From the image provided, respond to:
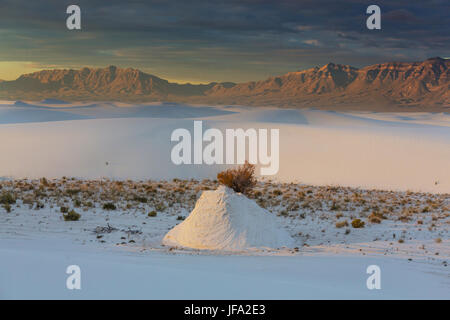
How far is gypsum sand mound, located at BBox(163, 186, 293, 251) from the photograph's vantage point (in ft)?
32.1

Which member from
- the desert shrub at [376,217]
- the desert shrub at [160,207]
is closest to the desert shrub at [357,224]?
the desert shrub at [376,217]

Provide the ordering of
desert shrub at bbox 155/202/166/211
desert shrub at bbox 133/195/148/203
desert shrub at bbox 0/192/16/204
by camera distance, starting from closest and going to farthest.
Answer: desert shrub at bbox 0/192/16/204, desert shrub at bbox 155/202/166/211, desert shrub at bbox 133/195/148/203

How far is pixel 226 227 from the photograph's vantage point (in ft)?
32.6

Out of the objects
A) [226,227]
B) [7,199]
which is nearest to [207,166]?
[7,199]

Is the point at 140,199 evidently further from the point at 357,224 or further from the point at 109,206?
the point at 357,224

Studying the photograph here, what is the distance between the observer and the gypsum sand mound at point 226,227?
9773 millimetres

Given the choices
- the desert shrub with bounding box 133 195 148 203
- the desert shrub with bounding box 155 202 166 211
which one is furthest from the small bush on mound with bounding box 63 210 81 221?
the desert shrub with bounding box 133 195 148 203

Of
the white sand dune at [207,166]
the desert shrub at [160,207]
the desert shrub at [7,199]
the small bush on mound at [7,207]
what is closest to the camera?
the small bush on mound at [7,207]

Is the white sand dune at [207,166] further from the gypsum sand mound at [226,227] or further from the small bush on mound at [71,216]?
the gypsum sand mound at [226,227]

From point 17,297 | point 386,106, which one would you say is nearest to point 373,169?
point 17,297

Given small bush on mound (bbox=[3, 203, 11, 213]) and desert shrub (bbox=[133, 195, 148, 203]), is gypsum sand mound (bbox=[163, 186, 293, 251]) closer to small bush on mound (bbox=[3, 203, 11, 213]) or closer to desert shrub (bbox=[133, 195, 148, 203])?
small bush on mound (bbox=[3, 203, 11, 213])

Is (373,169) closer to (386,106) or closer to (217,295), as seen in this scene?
(217,295)

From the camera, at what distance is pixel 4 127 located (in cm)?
4809
